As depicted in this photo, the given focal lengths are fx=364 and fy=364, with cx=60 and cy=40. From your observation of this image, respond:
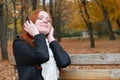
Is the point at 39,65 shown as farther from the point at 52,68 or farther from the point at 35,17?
the point at 35,17

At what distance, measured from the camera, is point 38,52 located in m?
3.53

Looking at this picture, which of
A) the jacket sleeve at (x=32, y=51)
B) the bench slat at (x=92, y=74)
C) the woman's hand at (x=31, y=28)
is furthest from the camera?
the bench slat at (x=92, y=74)

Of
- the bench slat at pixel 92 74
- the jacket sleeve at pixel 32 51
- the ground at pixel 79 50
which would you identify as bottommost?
the ground at pixel 79 50

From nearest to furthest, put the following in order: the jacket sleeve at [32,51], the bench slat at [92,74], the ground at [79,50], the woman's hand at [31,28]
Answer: the jacket sleeve at [32,51], the woman's hand at [31,28], the bench slat at [92,74], the ground at [79,50]

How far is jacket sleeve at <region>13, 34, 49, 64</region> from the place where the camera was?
3538mm

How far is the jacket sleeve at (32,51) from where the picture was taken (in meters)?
3.54

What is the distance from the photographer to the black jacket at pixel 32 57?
355 cm

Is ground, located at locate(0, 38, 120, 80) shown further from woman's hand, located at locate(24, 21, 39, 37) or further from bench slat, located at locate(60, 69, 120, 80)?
woman's hand, located at locate(24, 21, 39, 37)

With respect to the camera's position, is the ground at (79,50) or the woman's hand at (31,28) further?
the ground at (79,50)

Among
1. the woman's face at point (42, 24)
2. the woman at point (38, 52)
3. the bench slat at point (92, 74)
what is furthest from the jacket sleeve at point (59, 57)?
the bench slat at point (92, 74)

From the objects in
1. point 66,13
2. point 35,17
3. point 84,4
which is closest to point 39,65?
point 35,17

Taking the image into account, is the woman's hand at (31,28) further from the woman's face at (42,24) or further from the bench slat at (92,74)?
the bench slat at (92,74)

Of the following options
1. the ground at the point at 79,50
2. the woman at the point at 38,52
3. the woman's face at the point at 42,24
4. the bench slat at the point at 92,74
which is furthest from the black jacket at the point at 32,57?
the ground at the point at 79,50

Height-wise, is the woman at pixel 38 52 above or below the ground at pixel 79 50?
above
